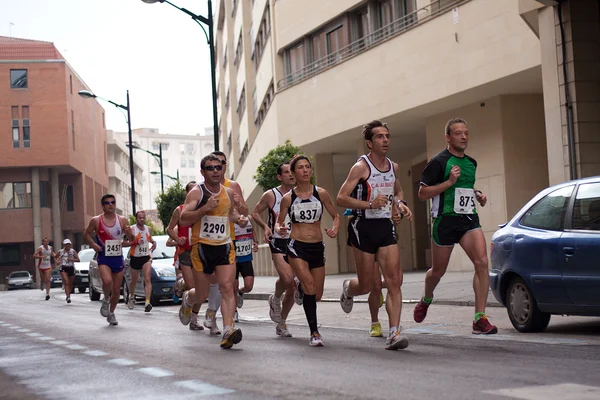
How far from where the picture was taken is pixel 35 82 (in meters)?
78.9

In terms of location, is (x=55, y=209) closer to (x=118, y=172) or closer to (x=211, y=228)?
(x=118, y=172)

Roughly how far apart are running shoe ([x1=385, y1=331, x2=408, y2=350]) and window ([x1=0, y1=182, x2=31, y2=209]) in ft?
241

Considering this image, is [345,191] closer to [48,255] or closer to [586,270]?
[586,270]

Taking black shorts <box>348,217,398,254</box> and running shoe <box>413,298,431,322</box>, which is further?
running shoe <box>413,298,431,322</box>

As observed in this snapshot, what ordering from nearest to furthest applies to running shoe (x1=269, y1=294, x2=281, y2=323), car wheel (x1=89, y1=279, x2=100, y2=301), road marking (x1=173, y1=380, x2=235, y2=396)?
road marking (x1=173, y1=380, x2=235, y2=396)
running shoe (x1=269, y1=294, x2=281, y2=323)
car wheel (x1=89, y1=279, x2=100, y2=301)

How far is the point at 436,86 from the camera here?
2469cm

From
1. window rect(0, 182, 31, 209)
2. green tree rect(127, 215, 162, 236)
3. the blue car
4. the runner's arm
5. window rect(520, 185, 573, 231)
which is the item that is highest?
window rect(0, 182, 31, 209)

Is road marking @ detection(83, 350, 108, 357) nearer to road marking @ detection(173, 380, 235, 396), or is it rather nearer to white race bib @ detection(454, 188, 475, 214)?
road marking @ detection(173, 380, 235, 396)

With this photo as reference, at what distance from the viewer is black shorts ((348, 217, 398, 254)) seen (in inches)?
375

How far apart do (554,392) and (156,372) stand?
10.6 feet

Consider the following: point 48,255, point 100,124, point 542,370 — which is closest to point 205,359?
point 542,370

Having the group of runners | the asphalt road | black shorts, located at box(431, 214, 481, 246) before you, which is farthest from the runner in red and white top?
black shorts, located at box(431, 214, 481, 246)

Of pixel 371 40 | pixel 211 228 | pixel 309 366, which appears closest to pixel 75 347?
pixel 211 228

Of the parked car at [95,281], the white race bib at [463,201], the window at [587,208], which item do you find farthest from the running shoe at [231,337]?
the parked car at [95,281]
